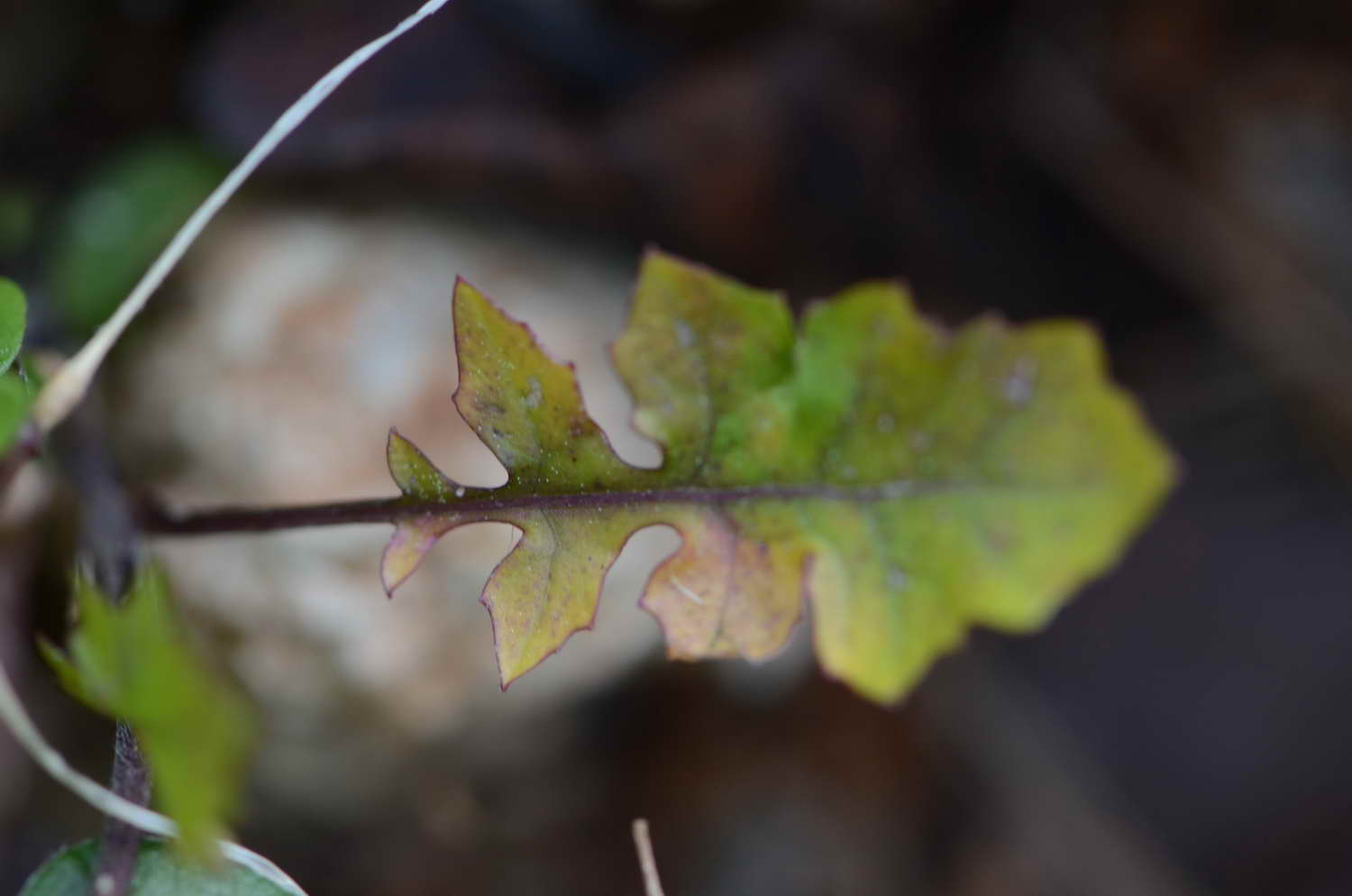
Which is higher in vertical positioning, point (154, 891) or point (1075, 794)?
point (154, 891)

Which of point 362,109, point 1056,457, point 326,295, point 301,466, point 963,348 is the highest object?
point 362,109

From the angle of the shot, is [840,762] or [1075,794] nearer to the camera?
[840,762]

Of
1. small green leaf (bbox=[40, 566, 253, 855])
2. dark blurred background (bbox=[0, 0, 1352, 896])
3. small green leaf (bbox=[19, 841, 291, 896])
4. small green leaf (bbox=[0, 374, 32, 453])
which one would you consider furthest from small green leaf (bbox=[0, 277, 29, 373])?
dark blurred background (bbox=[0, 0, 1352, 896])

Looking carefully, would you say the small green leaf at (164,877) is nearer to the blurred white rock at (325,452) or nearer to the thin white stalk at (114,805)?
the thin white stalk at (114,805)

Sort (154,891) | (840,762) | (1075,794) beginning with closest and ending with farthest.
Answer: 1. (154,891)
2. (840,762)
3. (1075,794)

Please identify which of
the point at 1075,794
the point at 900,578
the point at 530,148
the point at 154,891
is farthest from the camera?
the point at 1075,794

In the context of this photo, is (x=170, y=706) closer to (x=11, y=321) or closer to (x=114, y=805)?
(x=114, y=805)

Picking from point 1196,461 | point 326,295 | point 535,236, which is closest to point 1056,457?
point 535,236

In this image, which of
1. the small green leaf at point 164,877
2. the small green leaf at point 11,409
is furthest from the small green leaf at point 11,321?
the small green leaf at point 164,877

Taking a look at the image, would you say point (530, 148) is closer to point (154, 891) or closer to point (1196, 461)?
point (154, 891)
